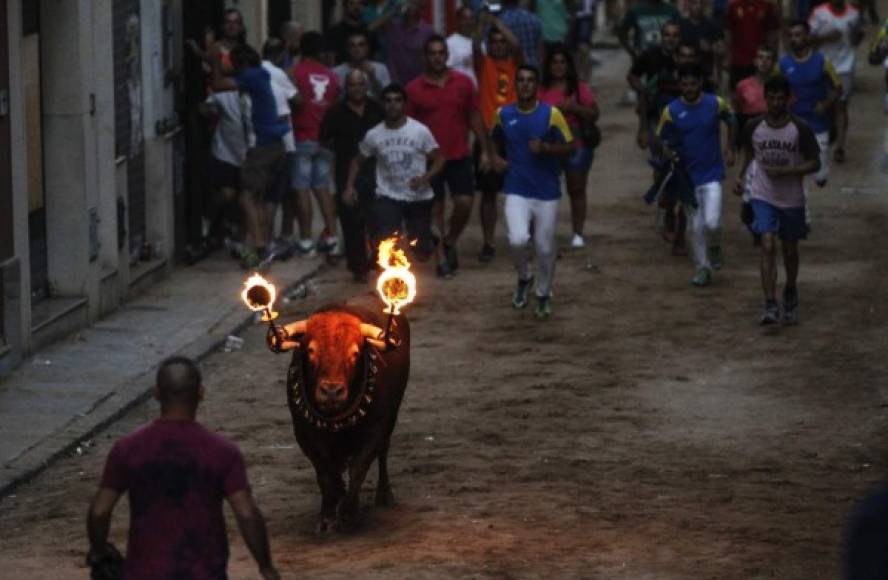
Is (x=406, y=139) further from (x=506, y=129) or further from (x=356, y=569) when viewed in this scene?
(x=356, y=569)

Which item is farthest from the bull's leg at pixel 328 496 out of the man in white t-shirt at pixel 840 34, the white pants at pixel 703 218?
the man in white t-shirt at pixel 840 34

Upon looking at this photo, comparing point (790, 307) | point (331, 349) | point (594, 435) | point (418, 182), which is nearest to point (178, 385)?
point (331, 349)

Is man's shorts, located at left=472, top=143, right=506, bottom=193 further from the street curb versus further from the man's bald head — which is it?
the man's bald head

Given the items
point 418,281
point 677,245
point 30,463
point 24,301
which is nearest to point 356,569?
point 30,463

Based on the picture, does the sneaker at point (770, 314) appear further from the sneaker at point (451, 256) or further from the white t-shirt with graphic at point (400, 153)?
the sneaker at point (451, 256)

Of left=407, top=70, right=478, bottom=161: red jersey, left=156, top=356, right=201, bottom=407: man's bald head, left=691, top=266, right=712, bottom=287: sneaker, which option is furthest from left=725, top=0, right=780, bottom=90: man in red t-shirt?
left=156, top=356, right=201, bottom=407: man's bald head

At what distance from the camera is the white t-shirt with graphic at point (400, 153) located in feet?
64.4

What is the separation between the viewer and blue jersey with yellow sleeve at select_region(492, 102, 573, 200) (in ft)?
61.6

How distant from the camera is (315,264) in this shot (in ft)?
71.5

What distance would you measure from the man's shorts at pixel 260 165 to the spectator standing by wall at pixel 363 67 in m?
1.26

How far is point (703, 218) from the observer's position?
20141 millimetres

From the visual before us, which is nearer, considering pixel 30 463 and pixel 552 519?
pixel 552 519

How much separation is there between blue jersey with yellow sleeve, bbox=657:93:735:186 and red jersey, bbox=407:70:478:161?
78.2 inches

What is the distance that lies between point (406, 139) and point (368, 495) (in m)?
7.08
